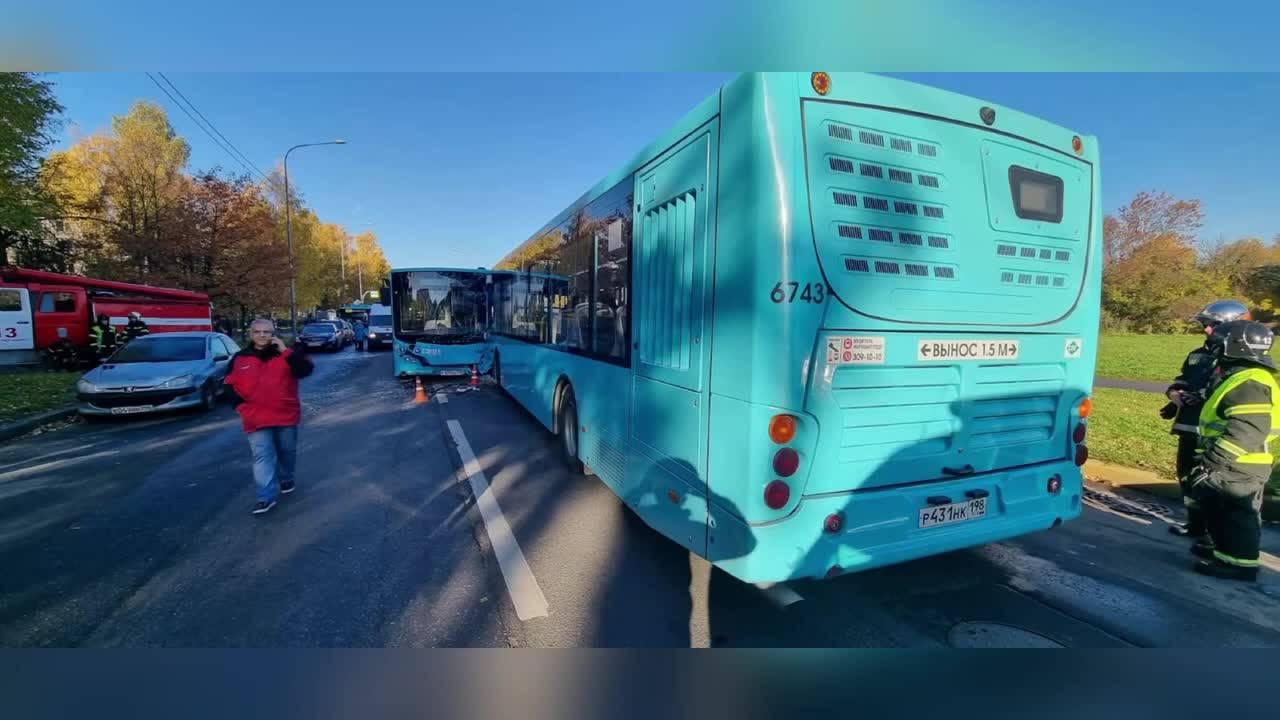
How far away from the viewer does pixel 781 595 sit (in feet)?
11.6

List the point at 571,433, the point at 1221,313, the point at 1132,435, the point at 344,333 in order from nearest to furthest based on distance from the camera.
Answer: the point at 1221,313
the point at 571,433
the point at 1132,435
the point at 344,333

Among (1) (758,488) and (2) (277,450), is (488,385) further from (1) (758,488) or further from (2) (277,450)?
(1) (758,488)

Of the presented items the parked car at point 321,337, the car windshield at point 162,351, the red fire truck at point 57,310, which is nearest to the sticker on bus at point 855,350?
the car windshield at point 162,351

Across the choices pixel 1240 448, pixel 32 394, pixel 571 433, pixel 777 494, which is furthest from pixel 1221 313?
pixel 32 394

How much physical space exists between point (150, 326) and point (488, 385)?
17.9 meters

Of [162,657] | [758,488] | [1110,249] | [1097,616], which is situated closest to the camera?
[162,657]

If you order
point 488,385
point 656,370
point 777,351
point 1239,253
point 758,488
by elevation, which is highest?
point 1239,253

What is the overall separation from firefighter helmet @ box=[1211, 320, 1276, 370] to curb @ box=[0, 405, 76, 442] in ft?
47.5

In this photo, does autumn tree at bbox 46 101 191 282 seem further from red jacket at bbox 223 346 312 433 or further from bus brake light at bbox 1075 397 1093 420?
bus brake light at bbox 1075 397 1093 420

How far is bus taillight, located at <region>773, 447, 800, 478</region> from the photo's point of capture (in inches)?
109

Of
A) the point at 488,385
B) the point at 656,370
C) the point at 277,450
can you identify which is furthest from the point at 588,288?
the point at 488,385

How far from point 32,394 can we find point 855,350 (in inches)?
617

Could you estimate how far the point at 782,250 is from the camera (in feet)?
8.80

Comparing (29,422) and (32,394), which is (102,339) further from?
(29,422)
